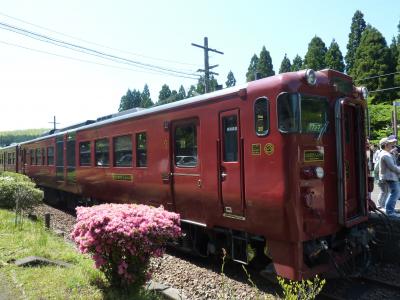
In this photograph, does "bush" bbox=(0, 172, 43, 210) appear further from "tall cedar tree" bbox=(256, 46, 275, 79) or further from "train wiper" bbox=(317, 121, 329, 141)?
"tall cedar tree" bbox=(256, 46, 275, 79)

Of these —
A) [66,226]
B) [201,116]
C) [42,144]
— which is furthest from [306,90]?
[42,144]

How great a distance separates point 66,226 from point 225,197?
6.83 meters

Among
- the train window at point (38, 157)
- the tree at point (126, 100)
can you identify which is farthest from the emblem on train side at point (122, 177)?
the tree at point (126, 100)

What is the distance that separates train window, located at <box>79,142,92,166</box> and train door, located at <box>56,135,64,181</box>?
83.3 inches

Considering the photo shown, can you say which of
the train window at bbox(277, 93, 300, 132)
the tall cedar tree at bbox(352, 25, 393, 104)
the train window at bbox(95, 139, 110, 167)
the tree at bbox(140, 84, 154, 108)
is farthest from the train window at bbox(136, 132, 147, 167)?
the tree at bbox(140, 84, 154, 108)

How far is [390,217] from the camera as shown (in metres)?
7.25

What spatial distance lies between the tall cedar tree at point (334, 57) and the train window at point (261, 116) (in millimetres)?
37735

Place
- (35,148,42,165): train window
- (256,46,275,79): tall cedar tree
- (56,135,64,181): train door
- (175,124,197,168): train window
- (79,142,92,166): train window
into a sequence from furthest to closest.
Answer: (256,46,275,79): tall cedar tree
(35,148,42,165): train window
(56,135,64,181): train door
(79,142,92,166): train window
(175,124,197,168): train window

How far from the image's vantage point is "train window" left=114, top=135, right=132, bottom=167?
9055 mm

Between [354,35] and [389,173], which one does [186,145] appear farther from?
[354,35]

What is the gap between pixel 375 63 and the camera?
3666cm

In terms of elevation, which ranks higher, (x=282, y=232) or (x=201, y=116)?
(x=201, y=116)

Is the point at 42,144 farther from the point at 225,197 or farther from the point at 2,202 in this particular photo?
the point at 225,197

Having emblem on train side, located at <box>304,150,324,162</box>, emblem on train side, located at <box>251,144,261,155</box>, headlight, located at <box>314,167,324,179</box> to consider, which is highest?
emblem on train side, located at <box>251,144,261,155</box>
